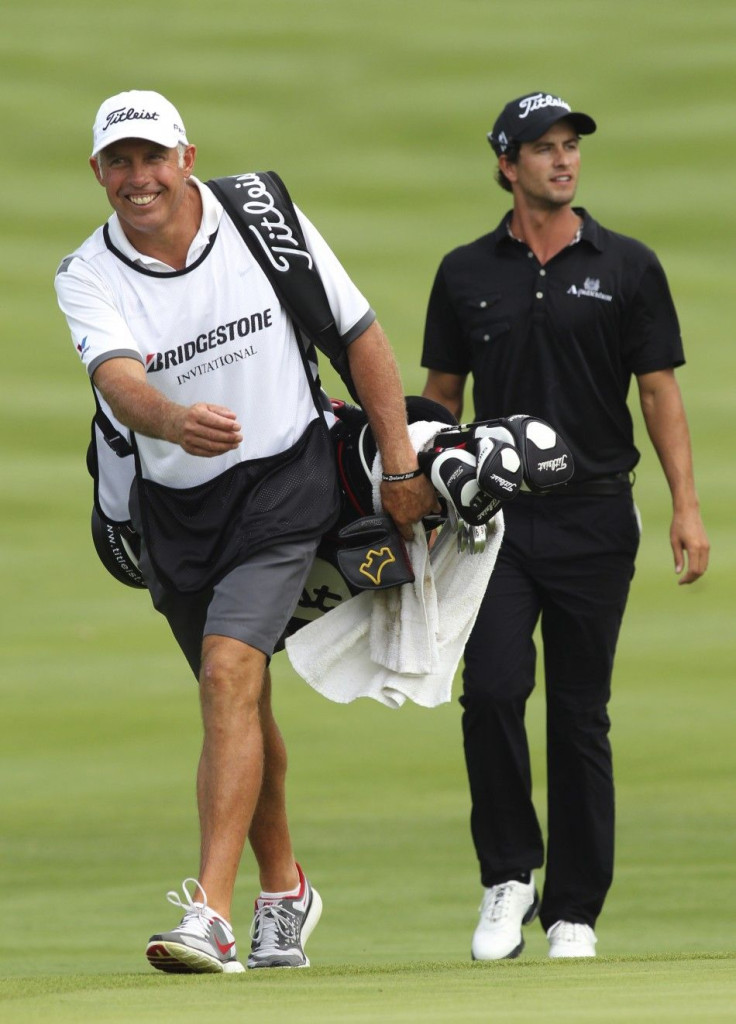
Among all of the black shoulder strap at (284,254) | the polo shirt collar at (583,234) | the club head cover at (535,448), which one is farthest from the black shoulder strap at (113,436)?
the polo shirt collar at (583,234)

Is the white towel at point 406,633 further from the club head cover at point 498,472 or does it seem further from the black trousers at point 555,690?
the black trousers at point 555,690

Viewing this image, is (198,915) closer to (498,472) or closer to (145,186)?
(498,472)

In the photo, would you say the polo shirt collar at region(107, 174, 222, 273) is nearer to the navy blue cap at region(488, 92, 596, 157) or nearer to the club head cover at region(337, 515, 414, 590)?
the club head cover at region(337, 515, 414, 590)

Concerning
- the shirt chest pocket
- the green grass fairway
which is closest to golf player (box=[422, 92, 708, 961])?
the shirt chest pocket

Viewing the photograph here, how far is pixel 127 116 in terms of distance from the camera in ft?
11.9

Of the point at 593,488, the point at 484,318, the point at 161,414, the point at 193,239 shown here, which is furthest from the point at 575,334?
the point at 161,414

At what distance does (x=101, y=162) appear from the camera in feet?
12.1

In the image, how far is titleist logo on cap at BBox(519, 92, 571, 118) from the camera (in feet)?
15.2

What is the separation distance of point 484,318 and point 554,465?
85 centimetres

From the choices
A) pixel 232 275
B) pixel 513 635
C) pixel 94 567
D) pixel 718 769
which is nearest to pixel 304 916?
pixel 513 635

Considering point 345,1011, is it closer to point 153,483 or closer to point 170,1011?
point 170,1011

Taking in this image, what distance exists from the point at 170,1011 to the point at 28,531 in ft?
16.2

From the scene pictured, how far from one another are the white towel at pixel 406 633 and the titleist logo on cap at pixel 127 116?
762 millimetres

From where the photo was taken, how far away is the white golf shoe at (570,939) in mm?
4355
